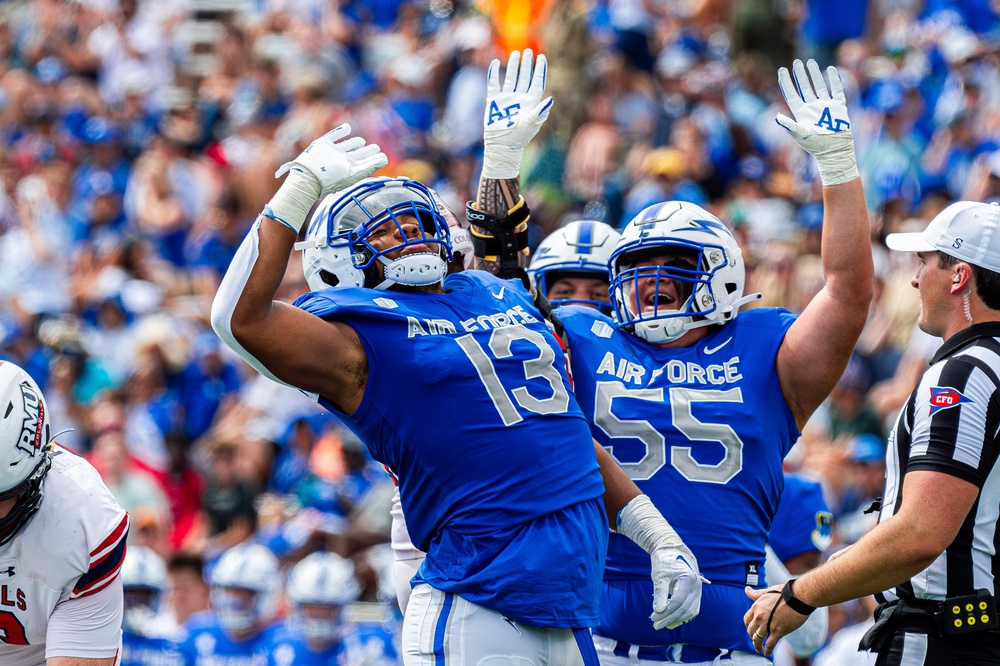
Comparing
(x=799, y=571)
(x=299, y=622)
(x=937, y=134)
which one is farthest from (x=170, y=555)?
(x=937, y=134)

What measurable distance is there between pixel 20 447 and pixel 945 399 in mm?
2601

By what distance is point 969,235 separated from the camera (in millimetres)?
4199

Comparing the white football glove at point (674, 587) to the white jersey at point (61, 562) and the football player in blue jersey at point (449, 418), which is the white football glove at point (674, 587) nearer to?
the football player in blue jersey at point (449, 418)

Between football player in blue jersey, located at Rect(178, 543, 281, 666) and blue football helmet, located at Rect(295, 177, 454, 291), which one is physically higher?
blue football helmet, located at Rect(295, 177, 454, 291)

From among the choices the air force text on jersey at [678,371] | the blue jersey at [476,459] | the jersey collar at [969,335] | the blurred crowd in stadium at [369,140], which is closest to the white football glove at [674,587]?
the blue jersey at [476,459]

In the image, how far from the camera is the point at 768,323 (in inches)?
189

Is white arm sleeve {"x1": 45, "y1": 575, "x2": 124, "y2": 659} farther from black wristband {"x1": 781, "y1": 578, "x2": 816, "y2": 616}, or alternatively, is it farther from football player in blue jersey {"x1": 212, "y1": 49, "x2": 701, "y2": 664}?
black wristband {"x1": 781, "y1": 578, "x2": 816, "y2": 616}

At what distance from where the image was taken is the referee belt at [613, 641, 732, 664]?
4547 millimetres

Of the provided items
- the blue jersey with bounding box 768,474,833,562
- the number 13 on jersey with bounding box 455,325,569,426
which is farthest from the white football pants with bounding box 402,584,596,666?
the blue jersey with bounding box 768,474,833,562

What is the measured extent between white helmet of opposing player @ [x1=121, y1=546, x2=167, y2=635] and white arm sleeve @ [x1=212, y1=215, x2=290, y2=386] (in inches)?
177

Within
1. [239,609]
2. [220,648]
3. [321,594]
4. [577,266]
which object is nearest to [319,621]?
[321,594]

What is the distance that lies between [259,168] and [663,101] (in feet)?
12.5

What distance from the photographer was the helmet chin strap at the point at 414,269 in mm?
4113

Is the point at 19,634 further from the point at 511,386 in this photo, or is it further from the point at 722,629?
the point at 722,629
